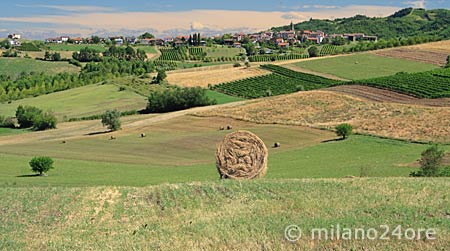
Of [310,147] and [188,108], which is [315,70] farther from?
[310,147]

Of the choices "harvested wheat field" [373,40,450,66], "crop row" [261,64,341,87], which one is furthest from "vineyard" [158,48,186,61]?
"harvested wheat field" [373,40,450,66]

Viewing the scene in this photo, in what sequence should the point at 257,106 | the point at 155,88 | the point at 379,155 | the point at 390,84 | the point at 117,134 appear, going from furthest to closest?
the point at 155,88, the point at 390,84, the point at 257,106, the point at 117,134, the point at 379,155

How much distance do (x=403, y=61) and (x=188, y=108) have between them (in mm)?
60253

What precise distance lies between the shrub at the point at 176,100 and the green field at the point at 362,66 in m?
36.1

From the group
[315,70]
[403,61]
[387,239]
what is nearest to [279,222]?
[387,239]

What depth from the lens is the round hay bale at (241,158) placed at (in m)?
23.1

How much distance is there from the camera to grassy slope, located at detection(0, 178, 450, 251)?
44.7 feet

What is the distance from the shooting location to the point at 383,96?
70125 mm

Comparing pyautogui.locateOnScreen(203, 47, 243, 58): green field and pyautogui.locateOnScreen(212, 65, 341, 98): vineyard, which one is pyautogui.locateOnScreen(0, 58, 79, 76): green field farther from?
pyautogui.locateOnScreen(212, 65, 341, 98): vineyard

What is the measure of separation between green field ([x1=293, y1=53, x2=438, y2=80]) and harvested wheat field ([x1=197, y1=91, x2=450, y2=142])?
34.0 metres

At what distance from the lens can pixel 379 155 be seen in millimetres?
39844

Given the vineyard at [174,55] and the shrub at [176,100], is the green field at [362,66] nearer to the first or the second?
the shrub at [176,100]

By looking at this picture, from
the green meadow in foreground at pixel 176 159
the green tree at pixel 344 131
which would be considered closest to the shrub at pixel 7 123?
the green meadow in foreground at pixel 176 159

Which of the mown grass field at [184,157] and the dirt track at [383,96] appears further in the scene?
the dirt track at [383,96]
